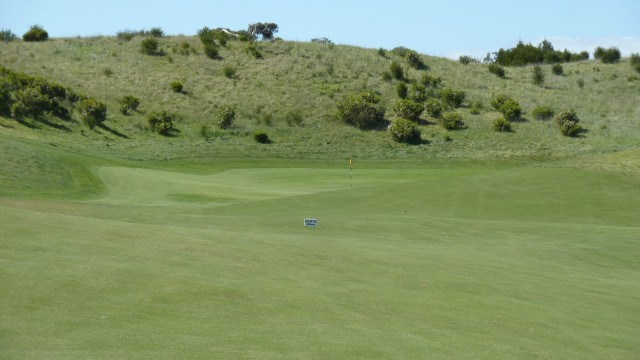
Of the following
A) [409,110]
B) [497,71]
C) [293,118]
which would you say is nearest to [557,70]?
[497,71]

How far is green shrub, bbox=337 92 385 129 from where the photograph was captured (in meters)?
73.7

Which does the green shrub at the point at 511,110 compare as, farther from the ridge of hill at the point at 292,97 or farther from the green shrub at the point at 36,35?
the green shrub at the point at 36,35

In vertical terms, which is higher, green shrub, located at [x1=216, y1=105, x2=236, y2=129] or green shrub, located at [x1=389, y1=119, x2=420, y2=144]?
green shrub, located at [x1=216, y1=105, x2=236, y2=129]

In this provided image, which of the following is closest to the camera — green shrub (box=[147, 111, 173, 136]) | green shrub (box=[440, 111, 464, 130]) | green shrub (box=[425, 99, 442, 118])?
green shrub (box=[147, 111, 173, 136])

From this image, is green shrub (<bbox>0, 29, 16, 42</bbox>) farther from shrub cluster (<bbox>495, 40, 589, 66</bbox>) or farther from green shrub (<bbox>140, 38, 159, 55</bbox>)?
shrub cluster (<bbox>495, 40, 589, 66</bbox>)

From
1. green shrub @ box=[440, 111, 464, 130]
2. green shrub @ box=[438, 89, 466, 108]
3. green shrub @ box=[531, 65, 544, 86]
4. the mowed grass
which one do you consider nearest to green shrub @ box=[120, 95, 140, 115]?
green shrub @ box=[440, 111, 464, 130]

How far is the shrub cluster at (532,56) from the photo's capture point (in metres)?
110

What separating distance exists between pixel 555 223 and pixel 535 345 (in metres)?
18.9

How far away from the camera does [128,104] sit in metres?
70.6

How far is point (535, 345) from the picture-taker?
39.4 ft

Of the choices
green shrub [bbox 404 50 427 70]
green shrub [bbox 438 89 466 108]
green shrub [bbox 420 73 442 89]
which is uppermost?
green shrub [bbox 404 50 427 70]

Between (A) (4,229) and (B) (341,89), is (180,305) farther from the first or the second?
(B) (341,89)

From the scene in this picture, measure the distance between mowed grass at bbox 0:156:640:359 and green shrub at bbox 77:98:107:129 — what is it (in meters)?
34.4

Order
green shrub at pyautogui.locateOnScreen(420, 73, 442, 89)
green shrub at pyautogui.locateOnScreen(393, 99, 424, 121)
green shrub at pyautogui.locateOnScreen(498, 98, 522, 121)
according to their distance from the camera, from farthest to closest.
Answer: green shrub at pyautogui.locateOnScreen(420, 73, 442, 89)
green shrub at pyautogui.locateOnScreen(498, 98, 522, 121)
green shrub at pyautogui.locateOnScreen(393, 99, 424, 121)
